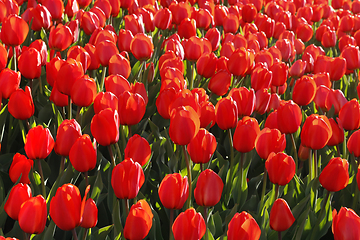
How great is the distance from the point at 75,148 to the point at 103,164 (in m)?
0.42

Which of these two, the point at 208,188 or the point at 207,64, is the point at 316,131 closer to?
the point at 208,188

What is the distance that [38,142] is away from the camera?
1.29m

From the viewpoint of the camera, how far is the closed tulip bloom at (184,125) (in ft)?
4.10

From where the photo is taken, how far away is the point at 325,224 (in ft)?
4.43

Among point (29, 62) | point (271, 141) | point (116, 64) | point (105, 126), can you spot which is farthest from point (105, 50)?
Result: point (271, 141)

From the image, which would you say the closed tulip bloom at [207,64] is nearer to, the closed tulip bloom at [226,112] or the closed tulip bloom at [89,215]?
the closed tulip bloom at [226,112]

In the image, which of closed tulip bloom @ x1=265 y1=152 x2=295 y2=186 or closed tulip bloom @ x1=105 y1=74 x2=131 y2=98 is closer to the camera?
closed tulip bloom @ x1=265 y1=152 x2=295 y2=186

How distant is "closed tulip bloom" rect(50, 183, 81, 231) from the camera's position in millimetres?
965

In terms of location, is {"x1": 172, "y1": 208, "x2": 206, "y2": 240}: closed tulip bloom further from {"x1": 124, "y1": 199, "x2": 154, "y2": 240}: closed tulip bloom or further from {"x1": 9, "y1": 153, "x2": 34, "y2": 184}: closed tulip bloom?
{"x1": 9, "y1": 153, "x2": 34, "y2": 184}: closed tulip bloom

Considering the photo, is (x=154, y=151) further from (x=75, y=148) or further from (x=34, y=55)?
(x=34, y=55)

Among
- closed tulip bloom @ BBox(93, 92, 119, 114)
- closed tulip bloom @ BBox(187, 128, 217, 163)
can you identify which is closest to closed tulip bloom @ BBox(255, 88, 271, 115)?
closed tulip bloom @ BBox(187, 128, 217, 163)

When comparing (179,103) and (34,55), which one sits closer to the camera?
(179,103)

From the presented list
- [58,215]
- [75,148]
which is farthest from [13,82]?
[58,215]

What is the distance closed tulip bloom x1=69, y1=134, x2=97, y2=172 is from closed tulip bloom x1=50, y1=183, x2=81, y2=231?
225 mm
